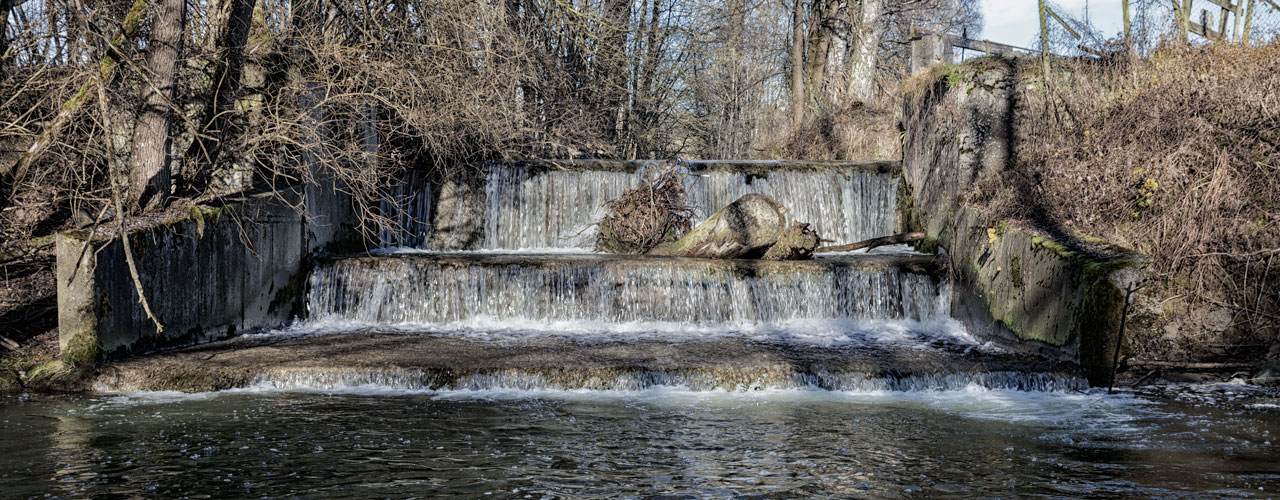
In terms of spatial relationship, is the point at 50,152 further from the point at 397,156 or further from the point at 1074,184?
the point at 1074,184

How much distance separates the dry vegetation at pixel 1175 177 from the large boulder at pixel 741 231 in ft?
8.35

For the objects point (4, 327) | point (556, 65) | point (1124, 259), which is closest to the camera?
point (1124, 259)

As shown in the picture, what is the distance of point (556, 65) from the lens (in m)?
20.2

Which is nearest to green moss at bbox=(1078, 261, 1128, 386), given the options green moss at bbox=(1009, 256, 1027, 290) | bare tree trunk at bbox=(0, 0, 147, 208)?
green moss at bbox=(1009, 256, 1027, 290)

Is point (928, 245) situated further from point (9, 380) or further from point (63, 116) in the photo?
point (9, 380)

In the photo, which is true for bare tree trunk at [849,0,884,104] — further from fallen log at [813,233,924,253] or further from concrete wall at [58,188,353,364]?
concrete wall at [58,188,353,364]

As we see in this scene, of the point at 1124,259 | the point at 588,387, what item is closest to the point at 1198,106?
the point at 1124,259

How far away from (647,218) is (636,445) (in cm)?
802

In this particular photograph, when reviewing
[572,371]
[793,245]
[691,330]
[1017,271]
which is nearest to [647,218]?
[793,245]

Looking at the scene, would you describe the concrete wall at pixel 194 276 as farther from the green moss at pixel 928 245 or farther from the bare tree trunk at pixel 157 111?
the green moss at pixel 928 245

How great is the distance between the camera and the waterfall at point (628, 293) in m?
10.9

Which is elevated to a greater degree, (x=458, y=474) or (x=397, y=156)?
(x=397, y=156)

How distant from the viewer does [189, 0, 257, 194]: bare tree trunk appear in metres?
10.9

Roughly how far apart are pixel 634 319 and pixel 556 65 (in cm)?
1047
